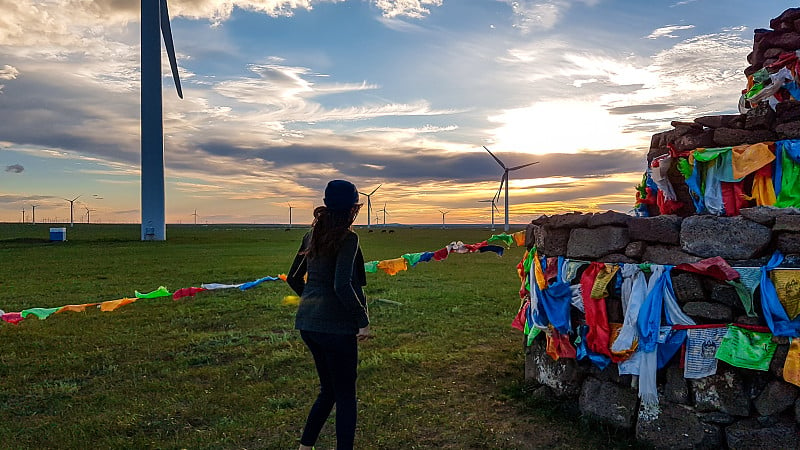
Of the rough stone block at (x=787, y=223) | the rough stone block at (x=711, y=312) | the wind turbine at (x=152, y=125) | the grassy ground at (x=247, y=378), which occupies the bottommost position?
the grassy ground at (x=247, y=378)

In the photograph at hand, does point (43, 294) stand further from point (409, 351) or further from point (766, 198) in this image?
point (766, 198)

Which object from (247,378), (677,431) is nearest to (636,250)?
(677,431)

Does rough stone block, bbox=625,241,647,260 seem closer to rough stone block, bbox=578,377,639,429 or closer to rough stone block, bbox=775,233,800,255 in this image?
rough stone block, bbox=775,233,800,255

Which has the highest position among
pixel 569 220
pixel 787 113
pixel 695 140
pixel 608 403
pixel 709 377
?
pixel 787 113

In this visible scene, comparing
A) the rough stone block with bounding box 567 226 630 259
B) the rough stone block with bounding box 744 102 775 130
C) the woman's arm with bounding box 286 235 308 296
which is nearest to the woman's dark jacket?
the woman's arm with bounding box 286 235 308 296

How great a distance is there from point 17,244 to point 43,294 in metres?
40.2

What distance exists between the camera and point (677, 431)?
617cm

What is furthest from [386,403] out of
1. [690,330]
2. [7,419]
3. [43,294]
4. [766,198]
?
[43,294]

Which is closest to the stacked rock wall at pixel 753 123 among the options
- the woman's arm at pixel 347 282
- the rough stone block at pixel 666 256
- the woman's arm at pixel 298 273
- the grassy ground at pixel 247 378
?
the rough stone block at pixel 666 256

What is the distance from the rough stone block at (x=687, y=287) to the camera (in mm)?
6145

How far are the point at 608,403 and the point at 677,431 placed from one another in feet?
2.53

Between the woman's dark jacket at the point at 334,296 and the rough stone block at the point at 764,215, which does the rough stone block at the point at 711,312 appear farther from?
the woman's dark jacket at the point at 334,296

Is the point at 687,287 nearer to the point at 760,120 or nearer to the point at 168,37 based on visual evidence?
the point at 760,120

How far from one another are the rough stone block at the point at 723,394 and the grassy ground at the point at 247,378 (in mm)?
1085
